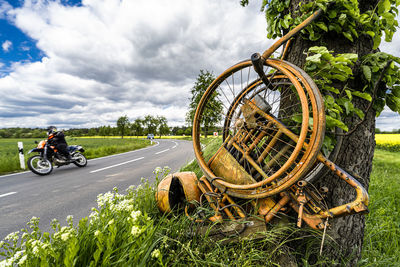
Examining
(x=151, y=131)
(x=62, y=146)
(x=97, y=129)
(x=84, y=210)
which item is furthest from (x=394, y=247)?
(x=97, y=129)

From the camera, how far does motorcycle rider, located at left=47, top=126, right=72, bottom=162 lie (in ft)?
21.7

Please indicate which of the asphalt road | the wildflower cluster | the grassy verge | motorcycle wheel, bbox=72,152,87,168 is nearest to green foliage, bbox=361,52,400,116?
the grassy verge

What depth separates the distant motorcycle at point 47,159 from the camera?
5878mm

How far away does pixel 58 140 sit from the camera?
6.76 metres

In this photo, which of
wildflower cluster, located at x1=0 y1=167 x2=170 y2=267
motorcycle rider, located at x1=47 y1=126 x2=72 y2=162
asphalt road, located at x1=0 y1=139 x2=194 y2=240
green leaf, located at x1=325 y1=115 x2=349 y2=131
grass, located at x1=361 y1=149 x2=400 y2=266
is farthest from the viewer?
motorcycle rider, located at x1=47 y1=126 x2=72 y2=162

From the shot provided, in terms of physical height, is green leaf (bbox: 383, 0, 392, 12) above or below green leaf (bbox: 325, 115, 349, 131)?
above

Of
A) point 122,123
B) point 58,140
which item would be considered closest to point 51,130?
point 58,140

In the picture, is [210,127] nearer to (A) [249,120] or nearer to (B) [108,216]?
(A) [249,120]

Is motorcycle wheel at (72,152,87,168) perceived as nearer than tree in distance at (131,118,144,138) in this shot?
Yes

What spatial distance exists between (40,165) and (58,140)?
45.5 inches

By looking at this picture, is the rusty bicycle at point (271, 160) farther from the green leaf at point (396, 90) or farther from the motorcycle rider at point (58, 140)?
the motorcycle rider at point (58, 140)

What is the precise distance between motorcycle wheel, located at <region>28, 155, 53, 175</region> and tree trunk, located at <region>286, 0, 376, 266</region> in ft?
25.2

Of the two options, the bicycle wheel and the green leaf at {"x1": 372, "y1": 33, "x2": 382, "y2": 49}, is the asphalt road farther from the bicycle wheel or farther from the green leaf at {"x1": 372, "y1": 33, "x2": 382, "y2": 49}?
the green leaf at {"x1": 372, "y1": 33, "x2": 382, "y2": 49}

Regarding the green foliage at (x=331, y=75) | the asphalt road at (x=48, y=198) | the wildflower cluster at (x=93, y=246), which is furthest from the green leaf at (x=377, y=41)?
the asphalt road at (x=48, y=198)
